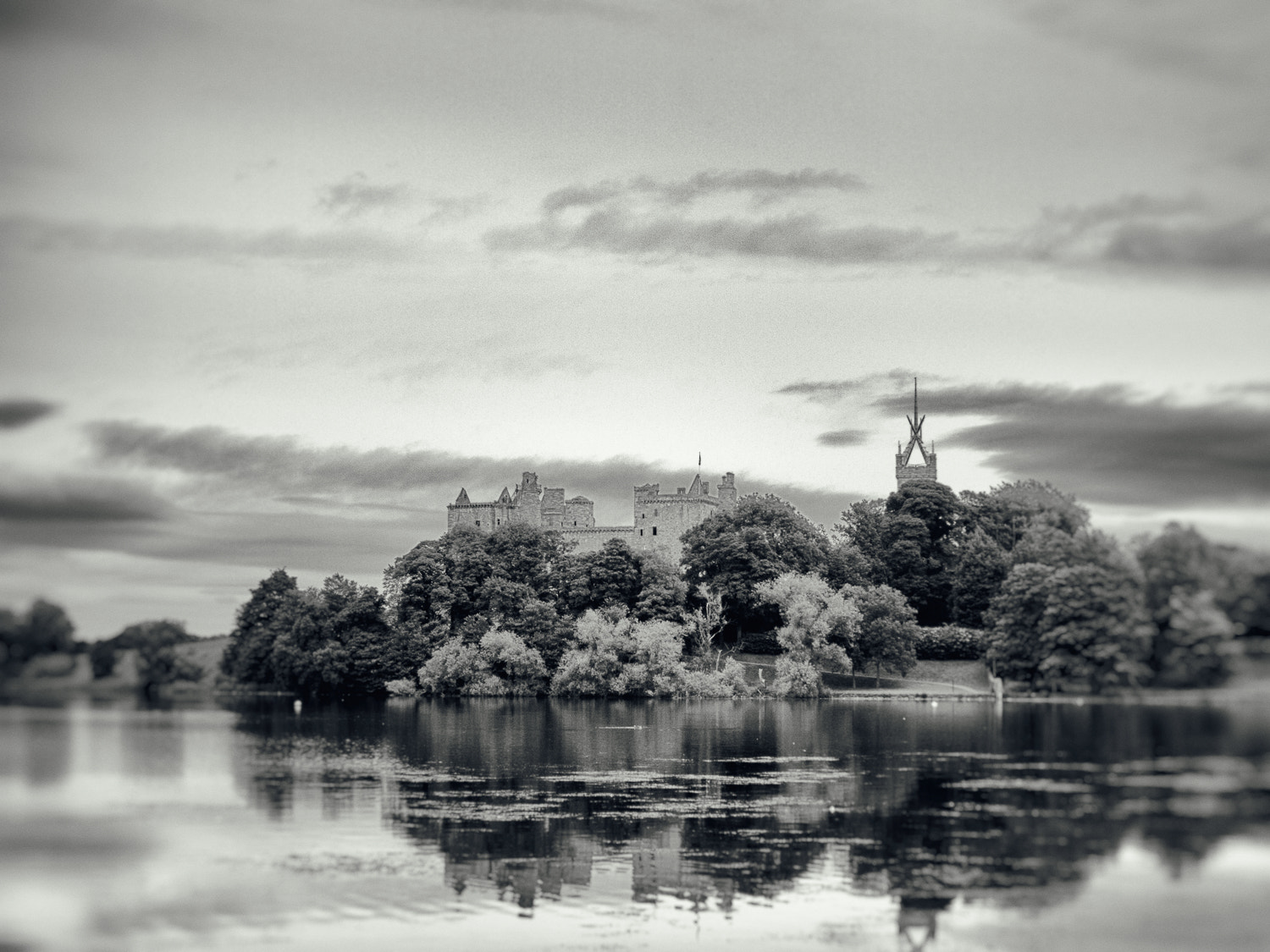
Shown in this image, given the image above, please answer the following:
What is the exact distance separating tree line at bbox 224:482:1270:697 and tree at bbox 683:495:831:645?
11cm

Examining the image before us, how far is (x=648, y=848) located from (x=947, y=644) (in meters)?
50.0

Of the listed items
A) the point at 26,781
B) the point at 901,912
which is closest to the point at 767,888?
the point at 901,912

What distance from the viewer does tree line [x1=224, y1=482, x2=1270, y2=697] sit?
232 feet

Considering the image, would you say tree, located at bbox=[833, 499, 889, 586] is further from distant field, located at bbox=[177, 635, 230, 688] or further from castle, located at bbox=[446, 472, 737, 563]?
distant field, located at bbox=[177, 635, 230, 688]

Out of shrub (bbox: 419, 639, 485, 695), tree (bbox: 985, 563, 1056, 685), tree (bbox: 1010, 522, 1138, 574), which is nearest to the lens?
tree (bbox: 1010, 522, 1138, 574)

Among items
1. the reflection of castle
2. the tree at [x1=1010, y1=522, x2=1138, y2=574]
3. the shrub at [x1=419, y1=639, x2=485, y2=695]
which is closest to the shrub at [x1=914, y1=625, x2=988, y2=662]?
the shrub at [x1=419, y1=639, x2=485, y2=695]

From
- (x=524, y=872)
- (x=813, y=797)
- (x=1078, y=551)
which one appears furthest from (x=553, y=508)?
(x=524, y=872)

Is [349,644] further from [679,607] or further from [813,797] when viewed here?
[813,797]

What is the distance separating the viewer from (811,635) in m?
70.6

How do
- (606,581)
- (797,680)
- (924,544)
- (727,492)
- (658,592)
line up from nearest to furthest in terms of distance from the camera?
(797,680) → (658,592) → (606,581) → (924,544) → (727,492)

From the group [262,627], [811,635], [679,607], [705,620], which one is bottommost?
[811,635]

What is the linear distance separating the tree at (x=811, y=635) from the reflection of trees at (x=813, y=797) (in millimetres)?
22794

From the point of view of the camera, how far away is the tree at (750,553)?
259 feet

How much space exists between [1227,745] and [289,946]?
531 inches
